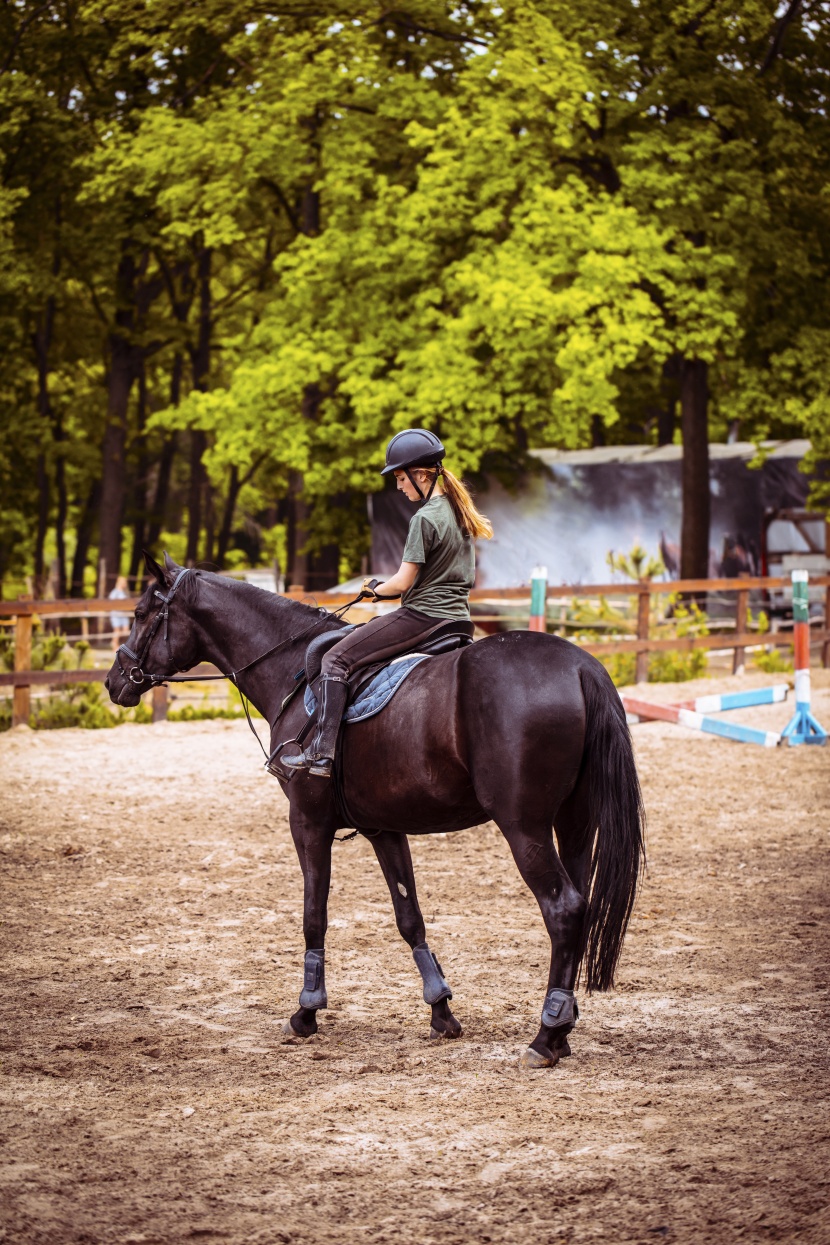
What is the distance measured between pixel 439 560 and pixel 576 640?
1162 centimetres

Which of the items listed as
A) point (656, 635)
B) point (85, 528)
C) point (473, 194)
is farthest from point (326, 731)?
point (85, 528)

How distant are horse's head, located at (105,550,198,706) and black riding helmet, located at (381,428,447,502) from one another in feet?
4.07

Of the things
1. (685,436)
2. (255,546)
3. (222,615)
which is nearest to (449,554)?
(222,615)

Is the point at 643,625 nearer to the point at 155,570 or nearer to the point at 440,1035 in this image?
the point at 155,570

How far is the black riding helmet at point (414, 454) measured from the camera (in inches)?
200

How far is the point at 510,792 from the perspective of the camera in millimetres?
4684

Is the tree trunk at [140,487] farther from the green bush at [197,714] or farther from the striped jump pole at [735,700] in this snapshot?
the striped jump pole at [735,700]

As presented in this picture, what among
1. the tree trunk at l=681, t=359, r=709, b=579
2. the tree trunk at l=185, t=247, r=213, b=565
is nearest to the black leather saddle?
the tree trunk at l=681, t=359, r=709, b=579

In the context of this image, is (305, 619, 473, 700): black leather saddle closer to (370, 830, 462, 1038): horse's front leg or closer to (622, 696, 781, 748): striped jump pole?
(370, 830, 462, 1038): horse's front leg

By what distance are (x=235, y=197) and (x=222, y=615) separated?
17441 mm

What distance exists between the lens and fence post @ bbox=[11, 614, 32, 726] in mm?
12891

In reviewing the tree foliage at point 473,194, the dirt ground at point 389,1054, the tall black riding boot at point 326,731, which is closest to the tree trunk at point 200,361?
the tree foliage at point 473,194

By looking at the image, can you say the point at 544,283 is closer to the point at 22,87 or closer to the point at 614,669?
the point at 614,669

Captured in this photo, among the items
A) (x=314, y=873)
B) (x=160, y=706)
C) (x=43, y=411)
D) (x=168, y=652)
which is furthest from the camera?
(x=43, y=411)
